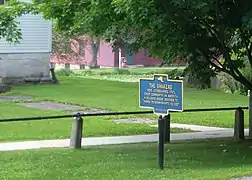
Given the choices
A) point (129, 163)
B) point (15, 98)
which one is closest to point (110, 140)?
point (129, 163)

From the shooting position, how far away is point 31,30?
34562 mm

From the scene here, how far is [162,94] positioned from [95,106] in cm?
1366

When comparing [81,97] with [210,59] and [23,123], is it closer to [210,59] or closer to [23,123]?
[23,123]

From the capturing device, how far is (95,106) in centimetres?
2417

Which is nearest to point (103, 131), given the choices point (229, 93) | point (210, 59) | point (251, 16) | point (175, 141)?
point (175, 141)

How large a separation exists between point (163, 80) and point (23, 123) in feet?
29.6

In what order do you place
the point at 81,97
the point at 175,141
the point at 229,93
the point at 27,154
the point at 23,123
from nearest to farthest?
the point at 27,154 → the point at 175,141 → the point at 23,123 → the point at 81,97 → the point at 229,93

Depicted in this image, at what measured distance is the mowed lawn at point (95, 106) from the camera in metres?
16.9

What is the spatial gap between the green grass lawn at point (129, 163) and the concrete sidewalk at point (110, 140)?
2.50 ft

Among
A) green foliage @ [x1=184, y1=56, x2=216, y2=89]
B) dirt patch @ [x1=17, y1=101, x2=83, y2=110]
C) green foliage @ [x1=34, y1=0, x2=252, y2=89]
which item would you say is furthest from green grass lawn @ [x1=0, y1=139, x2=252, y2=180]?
dirt patch @ [x1=17, y1=101, x2=83, y2=110]

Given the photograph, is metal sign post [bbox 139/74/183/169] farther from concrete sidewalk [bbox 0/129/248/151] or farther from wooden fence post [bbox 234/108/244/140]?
wooden fence post [bbox 234/108/244/140]

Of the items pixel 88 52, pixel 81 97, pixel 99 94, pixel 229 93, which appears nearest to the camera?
pixel 81 97

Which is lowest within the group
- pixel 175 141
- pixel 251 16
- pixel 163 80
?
pixel 175 141

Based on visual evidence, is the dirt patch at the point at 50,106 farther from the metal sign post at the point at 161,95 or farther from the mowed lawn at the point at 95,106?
the metal sign post at the point at 161,95
